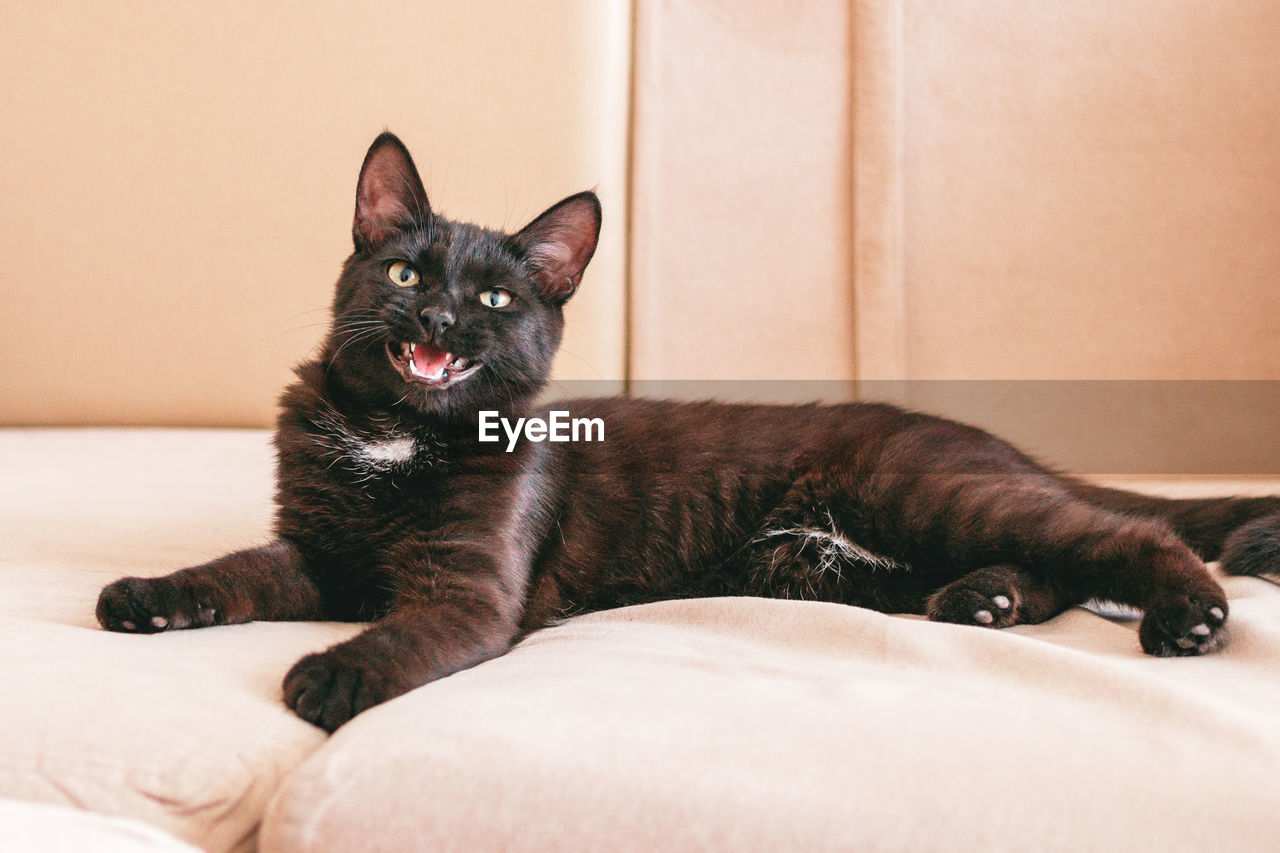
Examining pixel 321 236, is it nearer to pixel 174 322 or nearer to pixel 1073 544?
pixel 174 322

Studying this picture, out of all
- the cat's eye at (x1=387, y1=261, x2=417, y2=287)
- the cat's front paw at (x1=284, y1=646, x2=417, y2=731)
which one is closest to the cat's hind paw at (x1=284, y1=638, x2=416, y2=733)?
the cat's front paw at (x1=284, y1=646, x2=417, y2=731)

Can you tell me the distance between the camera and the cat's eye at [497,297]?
1.47 m

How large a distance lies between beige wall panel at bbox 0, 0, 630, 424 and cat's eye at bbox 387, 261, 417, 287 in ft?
2.73

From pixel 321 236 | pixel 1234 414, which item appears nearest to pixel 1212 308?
pixel 1234 414

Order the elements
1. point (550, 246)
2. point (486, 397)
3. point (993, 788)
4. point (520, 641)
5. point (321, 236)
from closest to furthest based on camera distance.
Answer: point (993, 788) → point (520, 641) → point (486, 397) → point (550, 246) → point (321, 236)

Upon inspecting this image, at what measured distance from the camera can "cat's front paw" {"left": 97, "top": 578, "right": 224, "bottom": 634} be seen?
115 centimetres

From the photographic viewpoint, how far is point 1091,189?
87.0 inches

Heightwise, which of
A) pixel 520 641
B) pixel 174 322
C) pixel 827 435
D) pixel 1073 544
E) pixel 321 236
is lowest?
pixel 520 641

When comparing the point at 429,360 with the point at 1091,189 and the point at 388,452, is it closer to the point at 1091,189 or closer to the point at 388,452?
the point at 388,452

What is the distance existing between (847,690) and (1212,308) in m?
1.75

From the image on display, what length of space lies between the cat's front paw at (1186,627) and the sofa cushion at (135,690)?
95 cm

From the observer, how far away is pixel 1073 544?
1.33 meters

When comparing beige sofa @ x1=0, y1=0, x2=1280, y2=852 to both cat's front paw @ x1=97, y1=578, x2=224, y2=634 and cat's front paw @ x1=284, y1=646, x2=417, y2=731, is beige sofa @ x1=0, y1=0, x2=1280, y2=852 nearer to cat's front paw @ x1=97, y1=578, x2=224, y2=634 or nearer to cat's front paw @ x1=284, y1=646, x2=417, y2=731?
cat's front paw @ x1=97, y1=578, x2=224, y2=634

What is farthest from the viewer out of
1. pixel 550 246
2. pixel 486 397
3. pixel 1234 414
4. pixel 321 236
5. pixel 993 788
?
pixel 321 236
